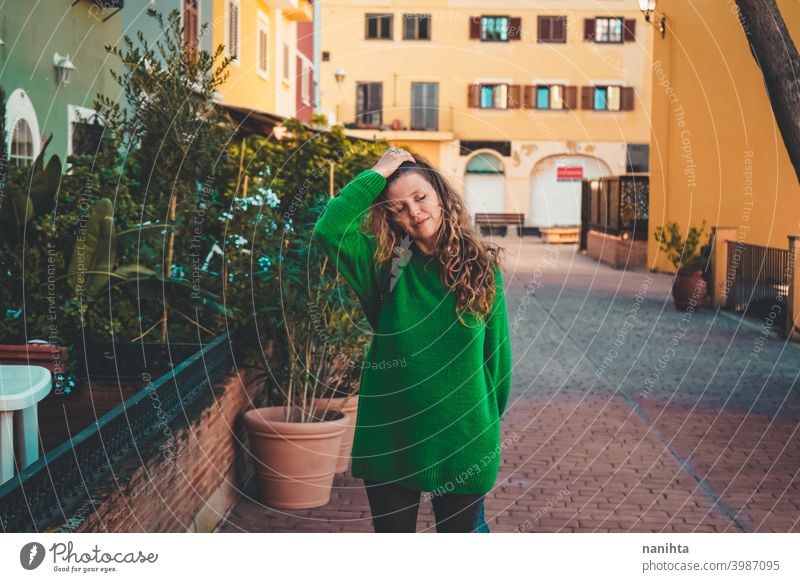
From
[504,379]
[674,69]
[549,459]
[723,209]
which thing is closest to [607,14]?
[674,69]

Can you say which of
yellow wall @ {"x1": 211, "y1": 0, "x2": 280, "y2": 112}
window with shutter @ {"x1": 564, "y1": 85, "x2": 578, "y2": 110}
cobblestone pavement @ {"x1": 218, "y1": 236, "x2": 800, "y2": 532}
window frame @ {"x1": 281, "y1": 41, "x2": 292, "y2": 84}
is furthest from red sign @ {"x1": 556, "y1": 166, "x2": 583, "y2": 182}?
cobblestone pavement @ {"x1": 218, "y1": 236, "x2": 800, "y2": 532}

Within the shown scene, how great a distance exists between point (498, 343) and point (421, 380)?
11.1 inches

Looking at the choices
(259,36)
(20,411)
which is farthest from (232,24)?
(20,411)

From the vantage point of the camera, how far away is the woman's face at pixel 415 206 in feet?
10.8

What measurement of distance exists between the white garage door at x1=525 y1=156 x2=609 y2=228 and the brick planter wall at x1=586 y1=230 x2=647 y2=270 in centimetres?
1198

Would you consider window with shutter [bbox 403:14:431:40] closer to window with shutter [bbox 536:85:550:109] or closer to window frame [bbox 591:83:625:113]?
window with shutter [bbox 536:85:550:109]

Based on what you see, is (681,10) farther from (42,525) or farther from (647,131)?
(42,525)

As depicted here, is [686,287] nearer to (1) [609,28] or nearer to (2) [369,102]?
(1) [609,28]

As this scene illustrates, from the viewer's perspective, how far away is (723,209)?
60.8 ft

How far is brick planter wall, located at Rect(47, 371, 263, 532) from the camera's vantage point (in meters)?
4.01

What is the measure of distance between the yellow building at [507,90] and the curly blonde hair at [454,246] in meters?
25.8

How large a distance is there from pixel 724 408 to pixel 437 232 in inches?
232

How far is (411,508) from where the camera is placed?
11.1 ft

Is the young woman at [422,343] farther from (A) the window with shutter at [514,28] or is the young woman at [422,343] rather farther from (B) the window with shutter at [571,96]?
(B) the window with shutter at [571,96]
